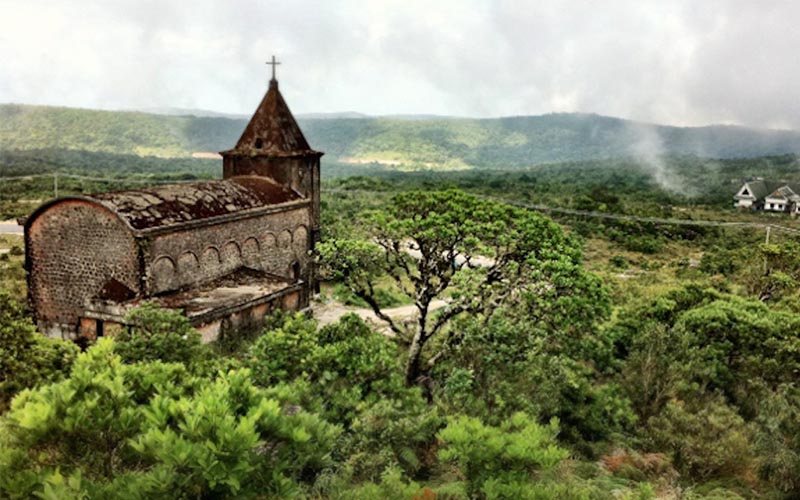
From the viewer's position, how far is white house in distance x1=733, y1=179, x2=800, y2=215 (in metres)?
58.2

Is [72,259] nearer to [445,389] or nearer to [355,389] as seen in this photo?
[355,389]

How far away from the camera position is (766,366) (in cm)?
1492

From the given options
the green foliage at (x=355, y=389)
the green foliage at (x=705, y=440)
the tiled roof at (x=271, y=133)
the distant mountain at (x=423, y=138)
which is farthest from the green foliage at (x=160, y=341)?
the distant mountain at (x=423, y=138)

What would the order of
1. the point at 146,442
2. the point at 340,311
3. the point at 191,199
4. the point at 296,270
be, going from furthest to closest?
1. the point at 340,311
2. the point at 296,270
3. the point at 191,199
4. the point at 146,442

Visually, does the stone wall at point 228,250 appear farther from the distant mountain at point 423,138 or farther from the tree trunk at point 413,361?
the distant mountain at point 423,138

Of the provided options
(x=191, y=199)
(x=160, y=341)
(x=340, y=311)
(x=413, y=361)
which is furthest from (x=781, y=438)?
(x=191, y=199)

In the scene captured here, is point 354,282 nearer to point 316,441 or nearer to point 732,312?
point 316,441

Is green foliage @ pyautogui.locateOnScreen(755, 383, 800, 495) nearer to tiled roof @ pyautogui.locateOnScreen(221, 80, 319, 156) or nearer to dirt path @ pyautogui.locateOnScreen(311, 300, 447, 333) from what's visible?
dirt path @ pyautogui.locateOnScreen(311, 300, 447, 333)

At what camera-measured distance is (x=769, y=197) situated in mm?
59406

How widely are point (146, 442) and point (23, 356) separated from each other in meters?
→ 6.65

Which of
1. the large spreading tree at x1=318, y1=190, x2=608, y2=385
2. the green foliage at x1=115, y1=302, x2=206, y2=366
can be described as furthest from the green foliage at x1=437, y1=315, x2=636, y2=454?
the green foliage at x1=115, y1=302, x2=206, y2=366

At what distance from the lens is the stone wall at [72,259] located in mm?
16875

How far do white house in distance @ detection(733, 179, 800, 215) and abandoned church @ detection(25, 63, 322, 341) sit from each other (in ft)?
174

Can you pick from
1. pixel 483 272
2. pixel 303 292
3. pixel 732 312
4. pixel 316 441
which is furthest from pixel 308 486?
pixel 303 292
